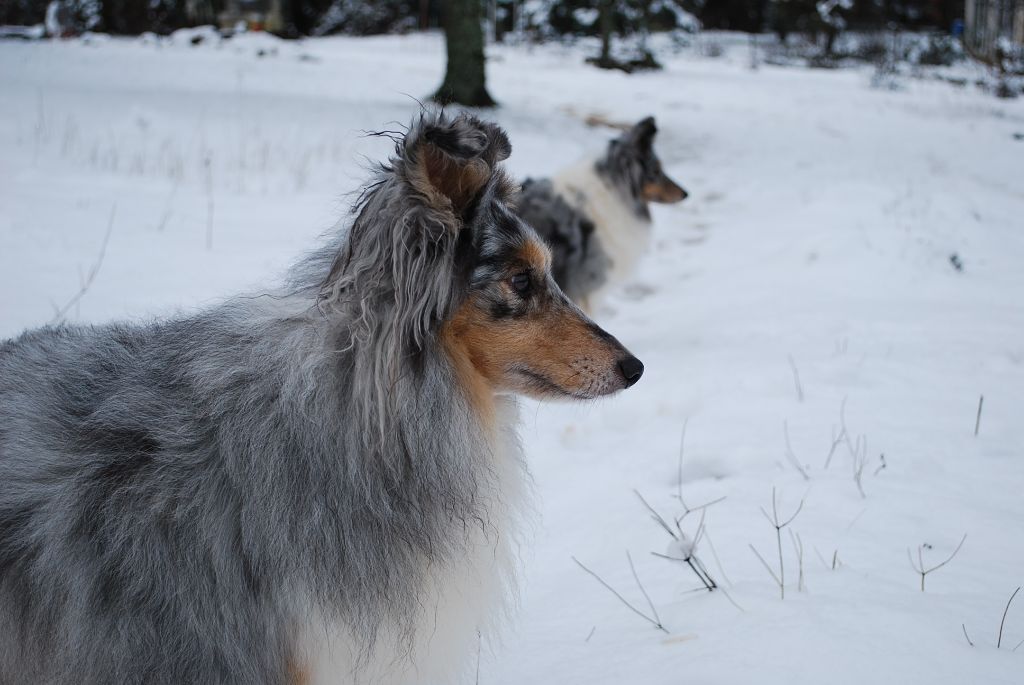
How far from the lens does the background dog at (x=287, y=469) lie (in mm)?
1992

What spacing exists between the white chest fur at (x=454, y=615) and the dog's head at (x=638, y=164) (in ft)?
16.0

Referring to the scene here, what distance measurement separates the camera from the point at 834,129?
1398 cm

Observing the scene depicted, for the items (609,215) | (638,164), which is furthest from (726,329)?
(638,164)

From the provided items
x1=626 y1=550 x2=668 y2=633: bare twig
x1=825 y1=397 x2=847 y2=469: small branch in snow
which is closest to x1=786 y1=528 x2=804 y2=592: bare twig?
x1=626 y1=550 x2=668 y2=633: bare twig

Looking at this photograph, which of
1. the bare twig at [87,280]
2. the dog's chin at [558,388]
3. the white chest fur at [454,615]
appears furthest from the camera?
the bare twig at [87,280]

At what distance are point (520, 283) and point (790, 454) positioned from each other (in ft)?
7.28

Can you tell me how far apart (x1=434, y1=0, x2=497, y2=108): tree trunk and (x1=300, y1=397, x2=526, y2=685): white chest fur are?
35.8 ft

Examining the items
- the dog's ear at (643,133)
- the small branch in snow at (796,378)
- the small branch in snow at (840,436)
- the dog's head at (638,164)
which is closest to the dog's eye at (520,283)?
the small branch in snow at (840,436)

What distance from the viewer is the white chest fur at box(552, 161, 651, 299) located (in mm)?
6664

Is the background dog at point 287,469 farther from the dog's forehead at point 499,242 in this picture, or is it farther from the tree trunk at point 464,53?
the tree trunk at point 464,53

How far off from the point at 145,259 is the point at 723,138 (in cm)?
1022

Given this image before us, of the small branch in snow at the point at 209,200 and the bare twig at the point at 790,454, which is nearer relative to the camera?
the bare twig at the point at 790,454

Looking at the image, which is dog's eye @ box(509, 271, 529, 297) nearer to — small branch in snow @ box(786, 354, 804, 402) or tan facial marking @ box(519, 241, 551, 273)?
tan facial marking @ box(519, 241, 551, 273)

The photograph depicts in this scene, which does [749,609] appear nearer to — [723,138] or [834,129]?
[723,138]
